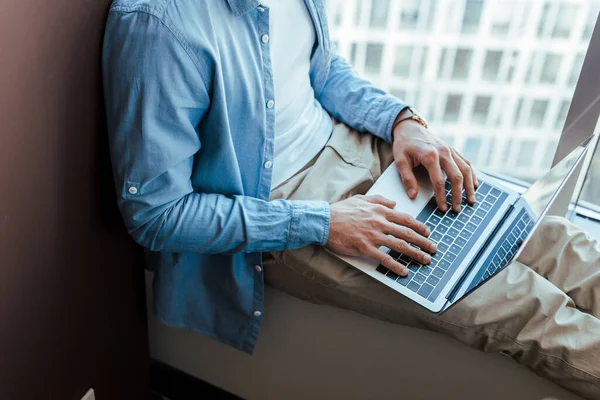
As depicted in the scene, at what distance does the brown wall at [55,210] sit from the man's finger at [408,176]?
1.57 feet

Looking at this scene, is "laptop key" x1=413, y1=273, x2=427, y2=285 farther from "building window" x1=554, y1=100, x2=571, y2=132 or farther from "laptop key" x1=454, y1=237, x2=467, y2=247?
"building window" x1=554, y1=100, x2=571, y2=132

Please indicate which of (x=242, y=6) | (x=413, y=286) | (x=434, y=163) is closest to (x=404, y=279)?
(x=413, y=286)

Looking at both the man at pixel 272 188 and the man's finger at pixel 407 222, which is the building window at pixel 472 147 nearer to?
the man at pixel 272 188

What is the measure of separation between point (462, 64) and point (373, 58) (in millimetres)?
207

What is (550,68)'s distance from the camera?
1.32 metres

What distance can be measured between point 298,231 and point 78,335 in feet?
1.29

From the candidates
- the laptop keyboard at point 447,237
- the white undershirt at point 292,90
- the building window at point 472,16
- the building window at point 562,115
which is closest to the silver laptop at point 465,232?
the laptop keyboard at point 447,237

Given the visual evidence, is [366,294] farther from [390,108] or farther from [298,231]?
[390,108]

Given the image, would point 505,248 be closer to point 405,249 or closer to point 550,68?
point 405,249

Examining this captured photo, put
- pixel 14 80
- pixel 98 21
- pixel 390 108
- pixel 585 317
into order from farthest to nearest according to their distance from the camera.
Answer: pixel 390 108
pixel 585 317
pixel 98 21
pixel 14 80

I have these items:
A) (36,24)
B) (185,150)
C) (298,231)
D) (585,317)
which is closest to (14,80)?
(36,24)

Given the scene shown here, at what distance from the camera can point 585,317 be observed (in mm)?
919

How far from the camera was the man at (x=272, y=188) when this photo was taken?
2.68 ft

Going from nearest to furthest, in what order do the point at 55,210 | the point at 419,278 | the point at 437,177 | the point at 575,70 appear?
the point at 55,210 → the point at 419,278 → the point at 437,177 → the point at 575,70
